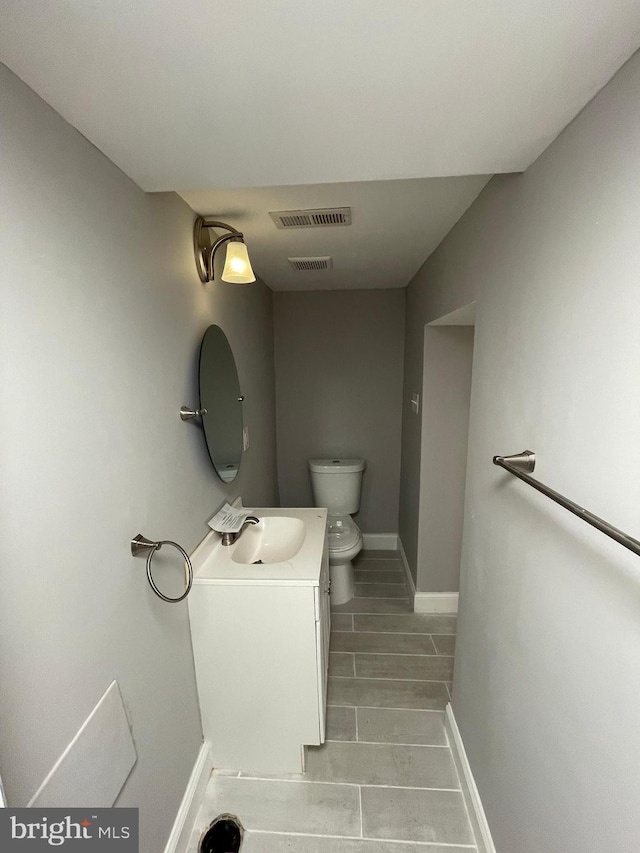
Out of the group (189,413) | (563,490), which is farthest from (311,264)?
(563,490)

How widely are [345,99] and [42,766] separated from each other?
1401mm

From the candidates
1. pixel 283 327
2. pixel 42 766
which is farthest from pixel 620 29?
pixel 283 327

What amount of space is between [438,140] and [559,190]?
29 cm

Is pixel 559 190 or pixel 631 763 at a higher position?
pixel 559 190

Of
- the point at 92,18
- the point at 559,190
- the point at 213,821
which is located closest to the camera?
the point at 92,18

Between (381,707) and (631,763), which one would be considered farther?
(381,707)

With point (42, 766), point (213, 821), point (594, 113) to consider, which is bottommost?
point (213, 821)

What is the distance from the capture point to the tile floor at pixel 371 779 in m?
1.32

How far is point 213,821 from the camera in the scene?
4.50 ft

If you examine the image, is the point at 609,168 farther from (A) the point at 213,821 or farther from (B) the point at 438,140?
(A) the point at 213,821

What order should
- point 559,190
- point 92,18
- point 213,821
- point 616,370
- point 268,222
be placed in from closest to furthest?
1. point 92,18
2. point 616,370
3. point 559,190
4. point 213,821
5. point 268,222

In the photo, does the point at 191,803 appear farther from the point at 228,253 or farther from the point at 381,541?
the point at 381,541

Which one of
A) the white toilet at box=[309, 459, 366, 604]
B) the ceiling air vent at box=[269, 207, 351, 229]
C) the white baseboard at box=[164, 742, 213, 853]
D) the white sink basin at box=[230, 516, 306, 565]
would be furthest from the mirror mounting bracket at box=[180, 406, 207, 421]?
the white toilet at box=[309, 459, 366, 604]

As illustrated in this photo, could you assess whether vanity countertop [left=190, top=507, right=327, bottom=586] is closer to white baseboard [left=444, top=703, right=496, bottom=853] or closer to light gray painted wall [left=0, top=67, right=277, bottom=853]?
light gray painted wall [left=0, top=67, right=277, bottom=853]
